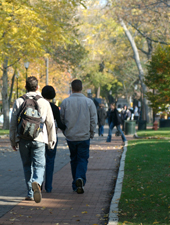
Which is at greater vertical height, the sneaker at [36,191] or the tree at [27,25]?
the tree at [27,25]

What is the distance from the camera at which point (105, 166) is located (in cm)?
1044

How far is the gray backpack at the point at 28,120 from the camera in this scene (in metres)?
5.73

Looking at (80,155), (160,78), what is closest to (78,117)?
(80,155)

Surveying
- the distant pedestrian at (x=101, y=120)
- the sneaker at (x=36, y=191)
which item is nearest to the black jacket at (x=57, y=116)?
the sneaker at (x=36, y=191)

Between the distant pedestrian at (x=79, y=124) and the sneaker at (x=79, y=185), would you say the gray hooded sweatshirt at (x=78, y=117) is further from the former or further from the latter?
the sneaker at (x=79, y=185)

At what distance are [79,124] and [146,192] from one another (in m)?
1.58

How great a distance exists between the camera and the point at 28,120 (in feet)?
18.8

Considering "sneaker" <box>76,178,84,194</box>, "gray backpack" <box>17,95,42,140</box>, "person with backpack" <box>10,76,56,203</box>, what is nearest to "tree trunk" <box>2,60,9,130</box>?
"sneaker" <box>76,178,84,194</box>

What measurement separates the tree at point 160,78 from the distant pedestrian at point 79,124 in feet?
39.6

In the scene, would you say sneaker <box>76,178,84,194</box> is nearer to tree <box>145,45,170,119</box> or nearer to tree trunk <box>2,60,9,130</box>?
tree <box>145,45,170,119</box>

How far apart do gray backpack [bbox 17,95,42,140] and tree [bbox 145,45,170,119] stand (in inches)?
526

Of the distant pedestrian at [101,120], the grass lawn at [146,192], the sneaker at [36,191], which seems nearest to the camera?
the grass lawn at [146,192]

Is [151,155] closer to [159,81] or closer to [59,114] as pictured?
[59,114]

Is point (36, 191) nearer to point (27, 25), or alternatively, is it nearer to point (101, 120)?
point (27, 25)
